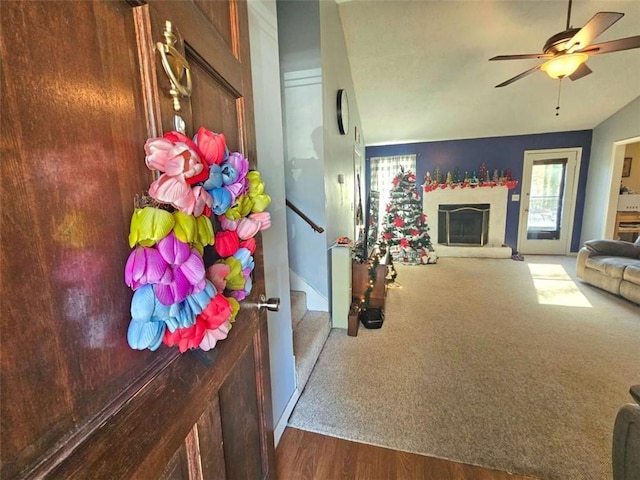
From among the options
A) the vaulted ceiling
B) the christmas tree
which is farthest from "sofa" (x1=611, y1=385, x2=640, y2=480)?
the christmas tree

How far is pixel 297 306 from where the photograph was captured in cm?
239

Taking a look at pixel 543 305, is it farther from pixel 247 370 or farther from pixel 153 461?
pixel 153 461

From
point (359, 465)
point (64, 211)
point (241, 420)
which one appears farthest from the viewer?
point (359, 465)

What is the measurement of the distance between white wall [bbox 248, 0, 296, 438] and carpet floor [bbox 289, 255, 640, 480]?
1.24ft

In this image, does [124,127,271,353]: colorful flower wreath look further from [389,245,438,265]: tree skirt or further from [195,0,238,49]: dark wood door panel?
[389,245,438,265]: tree skirt

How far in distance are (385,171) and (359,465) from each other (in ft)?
18.4

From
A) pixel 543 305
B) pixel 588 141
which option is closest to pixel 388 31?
pixel 543 305

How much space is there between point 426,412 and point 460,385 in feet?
1.25

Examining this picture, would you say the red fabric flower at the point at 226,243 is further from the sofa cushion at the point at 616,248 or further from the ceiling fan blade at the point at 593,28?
the sofa cushion at the point at 616,248

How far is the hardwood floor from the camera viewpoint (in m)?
1.27

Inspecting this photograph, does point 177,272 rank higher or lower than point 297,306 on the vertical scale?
higher

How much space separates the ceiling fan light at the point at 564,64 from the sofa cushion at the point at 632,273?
2.21 meters

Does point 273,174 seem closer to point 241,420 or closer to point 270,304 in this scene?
point 270,304

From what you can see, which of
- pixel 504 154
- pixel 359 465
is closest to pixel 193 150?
pixel 359 465
